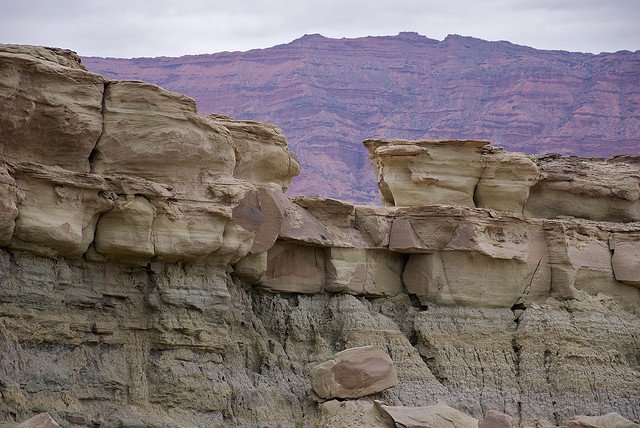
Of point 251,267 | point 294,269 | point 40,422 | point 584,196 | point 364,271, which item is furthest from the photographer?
point 584,196

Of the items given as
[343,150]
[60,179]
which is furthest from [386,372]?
[343,150]

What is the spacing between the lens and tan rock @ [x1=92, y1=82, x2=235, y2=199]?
23438 millimetres

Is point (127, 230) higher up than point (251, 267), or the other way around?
point (127, 230)

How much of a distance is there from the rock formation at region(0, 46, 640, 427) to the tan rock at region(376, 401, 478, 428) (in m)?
0.10

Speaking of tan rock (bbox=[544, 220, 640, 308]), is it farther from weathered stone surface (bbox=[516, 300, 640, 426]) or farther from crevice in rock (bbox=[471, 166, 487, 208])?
crevice in rock (bbox=[471, 166, 487, 208])

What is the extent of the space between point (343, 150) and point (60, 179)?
6712 cm

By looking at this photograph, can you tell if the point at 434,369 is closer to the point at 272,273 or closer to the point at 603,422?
the point at 603,422

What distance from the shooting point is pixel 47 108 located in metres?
22.2

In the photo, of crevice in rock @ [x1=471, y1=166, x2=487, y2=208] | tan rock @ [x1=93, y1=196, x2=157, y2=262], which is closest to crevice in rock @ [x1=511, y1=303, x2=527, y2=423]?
crevice in rock @ [x1=471, y1=166, x2=487, y2=208]

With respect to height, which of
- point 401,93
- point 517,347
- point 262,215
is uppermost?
point 401,93

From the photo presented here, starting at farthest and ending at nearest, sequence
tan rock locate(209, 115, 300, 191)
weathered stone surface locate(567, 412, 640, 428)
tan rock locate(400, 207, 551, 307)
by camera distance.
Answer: tan rock locate(400, 207, 551, 307) → tan rock locate(209, 115, 300, 191) → weathered stone surface locate(567, 412, 640, 428)

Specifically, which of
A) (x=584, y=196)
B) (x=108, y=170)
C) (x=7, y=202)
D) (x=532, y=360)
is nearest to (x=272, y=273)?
(x=108, y=170)

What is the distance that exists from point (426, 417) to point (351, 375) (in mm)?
1830

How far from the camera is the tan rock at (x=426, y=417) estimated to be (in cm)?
2414
